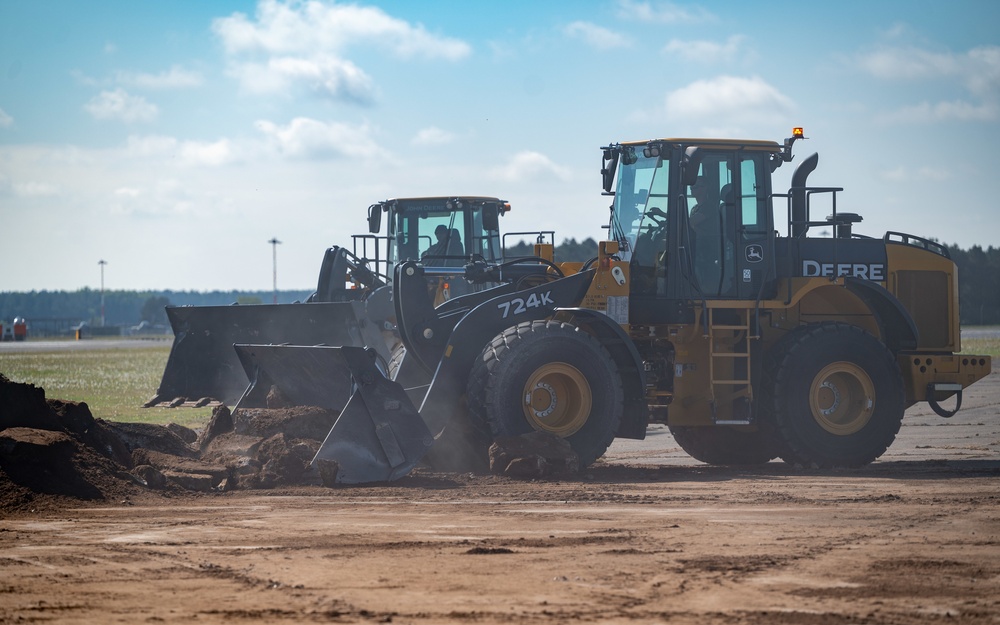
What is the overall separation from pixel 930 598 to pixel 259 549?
4.10 m

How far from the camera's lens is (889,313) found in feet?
44.0

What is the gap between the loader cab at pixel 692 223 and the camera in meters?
12.7

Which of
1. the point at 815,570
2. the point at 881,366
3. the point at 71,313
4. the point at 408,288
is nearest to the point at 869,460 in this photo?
the point at 881,366

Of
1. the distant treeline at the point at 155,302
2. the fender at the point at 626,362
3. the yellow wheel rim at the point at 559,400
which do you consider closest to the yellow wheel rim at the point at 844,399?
the fender at the point at 626,362

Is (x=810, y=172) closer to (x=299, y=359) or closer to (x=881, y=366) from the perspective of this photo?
→ (x=881, y=366)

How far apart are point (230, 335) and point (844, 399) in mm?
9176

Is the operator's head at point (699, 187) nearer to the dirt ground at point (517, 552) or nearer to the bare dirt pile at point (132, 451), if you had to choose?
the dirt ground at point (517, 552)

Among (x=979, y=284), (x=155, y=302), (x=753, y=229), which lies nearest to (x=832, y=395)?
(x=753, y=229)

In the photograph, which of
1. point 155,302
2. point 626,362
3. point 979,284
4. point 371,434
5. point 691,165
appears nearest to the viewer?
point 371,434

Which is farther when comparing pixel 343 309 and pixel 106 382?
pixel 106 382

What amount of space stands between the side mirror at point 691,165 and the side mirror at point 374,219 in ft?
25.0

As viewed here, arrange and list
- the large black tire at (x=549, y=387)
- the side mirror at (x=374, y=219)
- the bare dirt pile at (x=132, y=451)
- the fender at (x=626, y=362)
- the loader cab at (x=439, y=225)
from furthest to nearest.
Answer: the loader cab at (x=439, y=225) → the side mirror at (x=374, y=219) → the fender at (x=626, y=362) → the large black tire at (x=549, y=387) → the bare dirt pile at (x=132, y=451)

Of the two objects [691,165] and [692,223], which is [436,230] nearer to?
[692,223]

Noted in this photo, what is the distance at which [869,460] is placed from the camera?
12.9 meters
